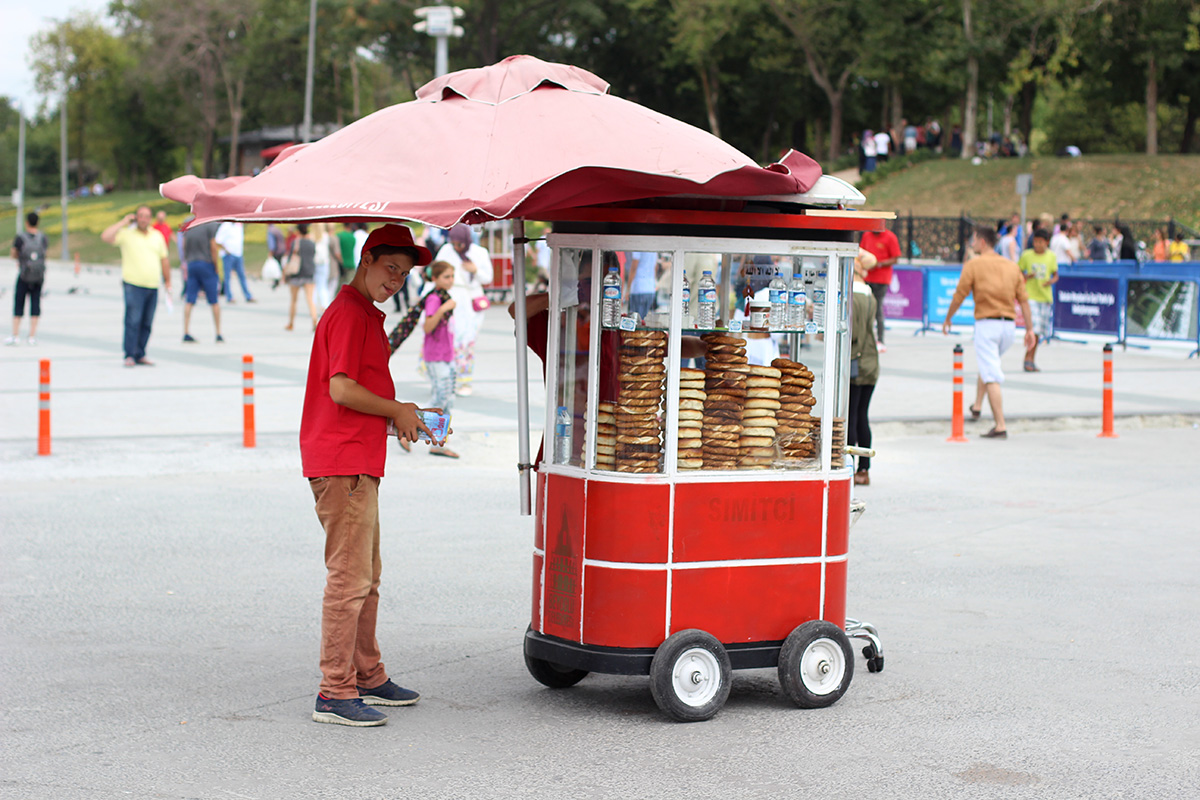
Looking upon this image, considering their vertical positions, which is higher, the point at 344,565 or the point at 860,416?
the point at 860,416

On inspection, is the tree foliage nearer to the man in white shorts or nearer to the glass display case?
the man in white shorts

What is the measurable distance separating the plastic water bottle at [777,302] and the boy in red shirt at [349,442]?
1474 mm

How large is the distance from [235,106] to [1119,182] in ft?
177

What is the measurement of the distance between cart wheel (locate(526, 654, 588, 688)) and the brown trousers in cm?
80

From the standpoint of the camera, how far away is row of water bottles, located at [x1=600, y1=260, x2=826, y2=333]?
5.60 metres

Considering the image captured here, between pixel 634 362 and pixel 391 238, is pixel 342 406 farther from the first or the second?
pixel 634 362

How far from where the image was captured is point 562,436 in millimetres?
5695

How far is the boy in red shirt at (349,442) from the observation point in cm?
520

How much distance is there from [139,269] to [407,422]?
12.4 metres

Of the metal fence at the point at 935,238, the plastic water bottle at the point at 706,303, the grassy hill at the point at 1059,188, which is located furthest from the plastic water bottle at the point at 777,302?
the grassy hill at the point at 1059,188

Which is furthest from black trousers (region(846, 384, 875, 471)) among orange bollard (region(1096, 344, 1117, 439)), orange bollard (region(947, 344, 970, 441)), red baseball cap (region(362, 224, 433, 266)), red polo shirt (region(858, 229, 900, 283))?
red polo shirt (region(858, 229, 900, 283))

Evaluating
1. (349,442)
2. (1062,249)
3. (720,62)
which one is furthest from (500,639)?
(720,62)

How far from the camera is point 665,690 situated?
5.24 meters

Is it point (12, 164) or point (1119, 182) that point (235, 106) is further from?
point (12, 164)
